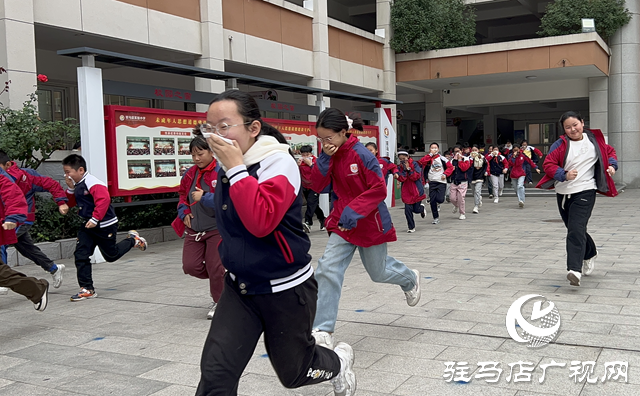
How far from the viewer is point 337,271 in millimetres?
4617

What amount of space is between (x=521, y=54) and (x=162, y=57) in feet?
39.1

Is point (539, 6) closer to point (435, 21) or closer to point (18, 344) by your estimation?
point (435, 21)

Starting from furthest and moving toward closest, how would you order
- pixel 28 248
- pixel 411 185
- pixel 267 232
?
pixel 411 185 → pixel 28 248 → pixel 267 232

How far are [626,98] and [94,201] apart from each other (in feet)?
69.2

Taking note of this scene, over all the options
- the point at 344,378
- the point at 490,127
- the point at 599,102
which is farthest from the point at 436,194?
the point at 490,127

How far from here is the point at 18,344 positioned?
518cm

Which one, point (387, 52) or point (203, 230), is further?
point (387, 52)

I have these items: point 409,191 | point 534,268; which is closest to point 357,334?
point 534,268

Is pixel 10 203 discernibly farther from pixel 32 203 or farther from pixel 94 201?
pixel 32 203

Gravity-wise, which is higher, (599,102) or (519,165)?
(599,102)

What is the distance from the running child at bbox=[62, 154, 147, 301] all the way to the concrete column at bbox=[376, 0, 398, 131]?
50.5ft

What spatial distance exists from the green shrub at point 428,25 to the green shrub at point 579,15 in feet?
8.80

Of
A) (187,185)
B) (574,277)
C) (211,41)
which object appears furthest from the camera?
(211,41)

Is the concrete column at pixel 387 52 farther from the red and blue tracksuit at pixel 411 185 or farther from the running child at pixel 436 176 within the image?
the red and blue tracksuit at pixel 411 185
